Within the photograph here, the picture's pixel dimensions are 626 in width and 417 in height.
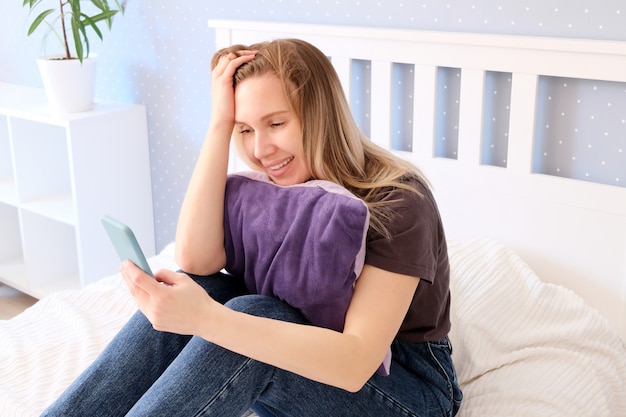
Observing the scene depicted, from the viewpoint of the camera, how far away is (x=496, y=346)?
4.80ft

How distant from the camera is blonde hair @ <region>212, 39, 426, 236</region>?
123 cm

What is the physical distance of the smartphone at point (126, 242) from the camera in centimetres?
100

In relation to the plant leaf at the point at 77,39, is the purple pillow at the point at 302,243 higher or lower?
lower

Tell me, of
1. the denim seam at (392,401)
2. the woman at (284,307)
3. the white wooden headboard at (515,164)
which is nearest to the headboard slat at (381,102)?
the white wooden headboard at (515,164)

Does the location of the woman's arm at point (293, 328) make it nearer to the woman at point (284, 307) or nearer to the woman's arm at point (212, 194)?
the woman at point (284, 307)

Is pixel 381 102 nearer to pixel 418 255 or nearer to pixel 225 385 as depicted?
pixel 418 255

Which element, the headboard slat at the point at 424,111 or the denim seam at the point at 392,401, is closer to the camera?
the denim seam at the point at 392,401

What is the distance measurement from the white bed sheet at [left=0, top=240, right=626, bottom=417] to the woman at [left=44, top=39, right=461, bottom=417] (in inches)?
5.4

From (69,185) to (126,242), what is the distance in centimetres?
Result: 172

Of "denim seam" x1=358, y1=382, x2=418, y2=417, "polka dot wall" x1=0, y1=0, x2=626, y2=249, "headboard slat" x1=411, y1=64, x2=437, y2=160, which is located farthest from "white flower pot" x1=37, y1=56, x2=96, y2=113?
"denim seam" x1=358, y1=382, x2=418, y2=417

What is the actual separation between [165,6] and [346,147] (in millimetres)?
1244

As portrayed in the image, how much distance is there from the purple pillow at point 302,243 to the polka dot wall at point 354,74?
636 mm

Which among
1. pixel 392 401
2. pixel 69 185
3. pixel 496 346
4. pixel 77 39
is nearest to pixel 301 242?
pixel 392 401

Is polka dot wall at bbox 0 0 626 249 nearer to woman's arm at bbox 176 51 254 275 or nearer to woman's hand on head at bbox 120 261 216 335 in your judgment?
woman's arm at bbox 176 51 254 275
